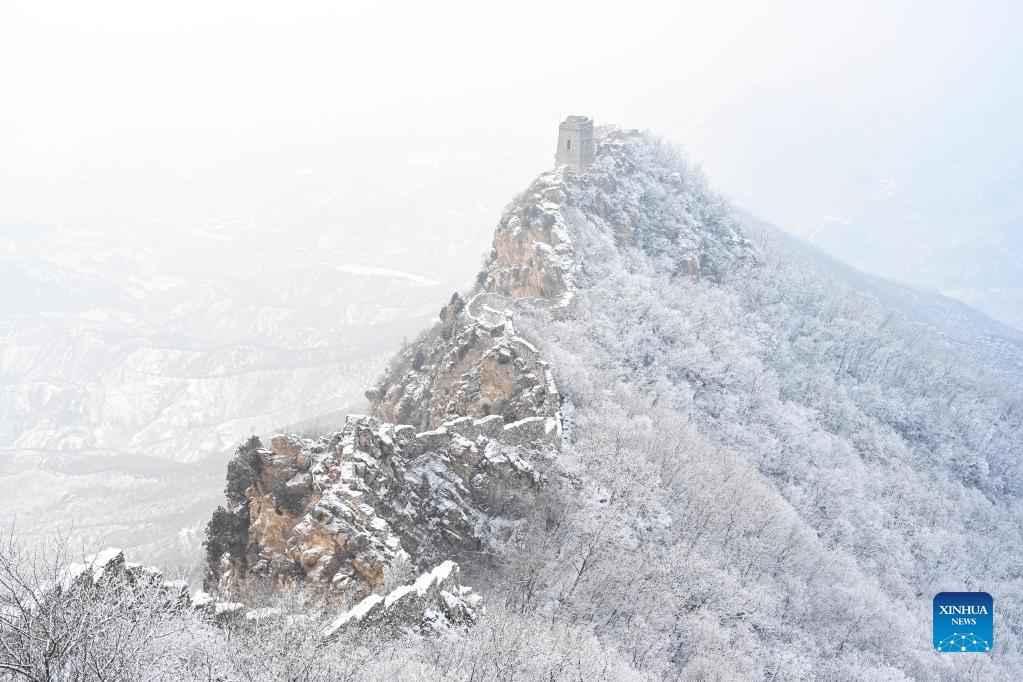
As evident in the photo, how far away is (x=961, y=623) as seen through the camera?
2655 cm

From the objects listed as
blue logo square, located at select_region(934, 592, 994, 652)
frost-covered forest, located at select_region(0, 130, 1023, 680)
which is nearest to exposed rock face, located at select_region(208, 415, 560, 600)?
frost-covered forest, located at select_region(0, 130, 1023, 680)

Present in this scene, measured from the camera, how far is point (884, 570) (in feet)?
229

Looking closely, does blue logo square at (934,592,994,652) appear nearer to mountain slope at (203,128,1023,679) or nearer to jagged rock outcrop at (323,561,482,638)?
mountain slope at (203,128,1023,679)

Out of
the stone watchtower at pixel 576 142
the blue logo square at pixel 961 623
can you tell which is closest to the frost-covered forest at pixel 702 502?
the stone watchtower at pixel 576 142

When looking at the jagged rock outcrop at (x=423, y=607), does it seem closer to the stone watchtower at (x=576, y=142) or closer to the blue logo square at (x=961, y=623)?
the blue logo square at (x=961, y=623)

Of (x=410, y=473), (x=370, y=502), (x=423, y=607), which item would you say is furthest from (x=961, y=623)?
(x=410, y=473)

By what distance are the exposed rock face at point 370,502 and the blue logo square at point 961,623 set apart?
20.0 metres

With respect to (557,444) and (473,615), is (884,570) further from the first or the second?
(473,615)

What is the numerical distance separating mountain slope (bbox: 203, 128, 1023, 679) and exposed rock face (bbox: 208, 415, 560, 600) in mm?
161

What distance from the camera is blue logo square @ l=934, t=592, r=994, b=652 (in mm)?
25859

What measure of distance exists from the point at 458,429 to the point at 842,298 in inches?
4025

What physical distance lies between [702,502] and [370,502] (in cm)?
2721

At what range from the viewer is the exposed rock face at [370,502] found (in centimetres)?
3309

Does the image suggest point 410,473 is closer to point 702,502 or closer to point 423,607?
point 423,607
